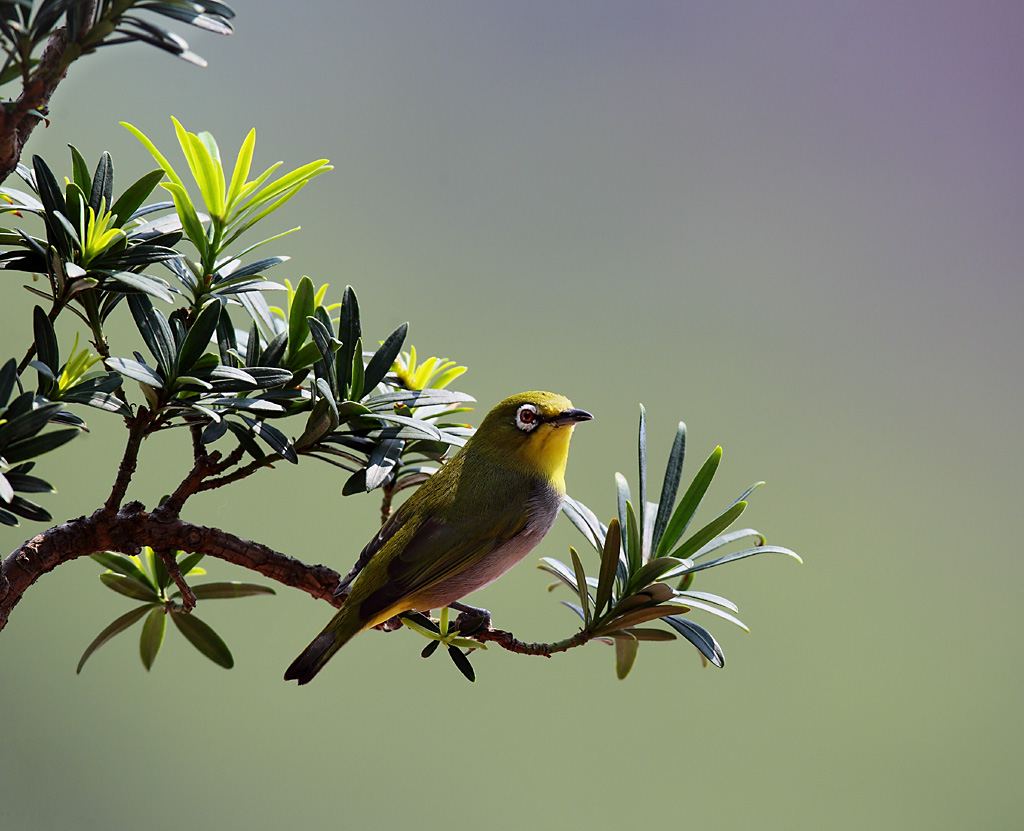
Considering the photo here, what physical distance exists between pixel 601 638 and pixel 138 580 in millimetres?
698

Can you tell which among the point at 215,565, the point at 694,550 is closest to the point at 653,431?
the point at 215,565

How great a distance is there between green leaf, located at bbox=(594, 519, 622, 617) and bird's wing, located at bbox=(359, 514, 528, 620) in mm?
117

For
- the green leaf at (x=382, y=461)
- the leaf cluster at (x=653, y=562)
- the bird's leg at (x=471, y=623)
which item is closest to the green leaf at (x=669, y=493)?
the leaf cluster at (x=653, y=562)

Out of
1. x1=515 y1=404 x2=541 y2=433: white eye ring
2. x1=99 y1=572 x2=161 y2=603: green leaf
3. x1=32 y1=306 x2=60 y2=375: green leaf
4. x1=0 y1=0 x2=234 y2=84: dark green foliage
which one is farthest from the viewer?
x1=99 y1=572 x2=161 y2=603: green leaf

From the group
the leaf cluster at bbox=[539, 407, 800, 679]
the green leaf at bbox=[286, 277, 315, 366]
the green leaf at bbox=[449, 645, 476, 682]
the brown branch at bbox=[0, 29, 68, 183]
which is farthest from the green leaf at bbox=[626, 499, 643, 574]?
the brown branch at bbox=[0, 29, 68, 183]

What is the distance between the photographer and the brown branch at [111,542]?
101 centimetres

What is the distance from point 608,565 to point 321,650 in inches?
13.6

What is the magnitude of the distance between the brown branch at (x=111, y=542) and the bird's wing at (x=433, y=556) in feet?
0.42

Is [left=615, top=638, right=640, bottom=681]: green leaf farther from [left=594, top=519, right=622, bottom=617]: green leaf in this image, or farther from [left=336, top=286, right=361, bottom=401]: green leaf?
[left=336, top=286, right=361, bottom=401]: green leaf

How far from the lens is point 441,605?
1.01 meters

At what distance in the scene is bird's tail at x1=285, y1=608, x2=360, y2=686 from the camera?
95 centimetres

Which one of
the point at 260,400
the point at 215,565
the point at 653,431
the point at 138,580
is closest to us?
the point at 260,400

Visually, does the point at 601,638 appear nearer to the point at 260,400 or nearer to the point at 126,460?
the point at 260,400

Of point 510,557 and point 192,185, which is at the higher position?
point 192,185
